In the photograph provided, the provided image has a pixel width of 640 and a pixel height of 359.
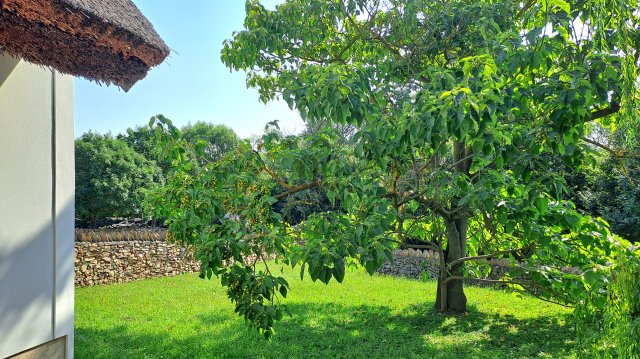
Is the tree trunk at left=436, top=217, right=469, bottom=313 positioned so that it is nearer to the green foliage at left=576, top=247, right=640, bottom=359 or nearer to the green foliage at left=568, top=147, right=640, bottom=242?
the green foliage at left=576, top=247, right=640, bottom=359

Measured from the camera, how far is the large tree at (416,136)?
3.05 metres

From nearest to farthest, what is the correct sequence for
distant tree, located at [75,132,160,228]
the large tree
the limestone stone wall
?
1. the large tree
2. the limestone stone wall
3. distant tree, located at [75,132,160,228]

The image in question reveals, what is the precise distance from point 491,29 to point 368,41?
190 centimetres

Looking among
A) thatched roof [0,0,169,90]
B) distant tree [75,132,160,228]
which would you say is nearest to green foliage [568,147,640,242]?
thatched roof [0,0,169,90]

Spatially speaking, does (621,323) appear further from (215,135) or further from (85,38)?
(215,135)

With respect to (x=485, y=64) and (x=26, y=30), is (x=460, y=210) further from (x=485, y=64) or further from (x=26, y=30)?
(x=26, y=30)

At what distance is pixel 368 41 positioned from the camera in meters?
5.95

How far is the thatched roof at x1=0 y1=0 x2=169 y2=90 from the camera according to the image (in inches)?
82.7

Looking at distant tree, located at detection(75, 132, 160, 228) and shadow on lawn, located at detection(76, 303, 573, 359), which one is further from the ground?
distant tree, located at detection(75, 132, 160, 228)

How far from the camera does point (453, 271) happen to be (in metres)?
6.40

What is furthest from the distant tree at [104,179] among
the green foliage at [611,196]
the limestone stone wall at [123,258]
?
the green foliage at [611,196]

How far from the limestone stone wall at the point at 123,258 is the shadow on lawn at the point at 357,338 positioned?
4.00 m

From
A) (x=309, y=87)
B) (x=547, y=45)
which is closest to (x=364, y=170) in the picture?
(x=309, y=87)

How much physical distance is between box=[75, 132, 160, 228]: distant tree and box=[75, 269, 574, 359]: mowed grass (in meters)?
6.24
